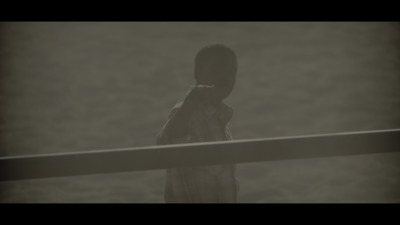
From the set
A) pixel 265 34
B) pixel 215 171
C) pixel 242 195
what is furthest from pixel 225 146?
pixel 265 34

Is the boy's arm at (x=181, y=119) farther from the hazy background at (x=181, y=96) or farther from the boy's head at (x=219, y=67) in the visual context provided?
the hazy background at (x=181, y=96)

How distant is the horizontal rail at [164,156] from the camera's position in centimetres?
116

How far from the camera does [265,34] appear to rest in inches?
352

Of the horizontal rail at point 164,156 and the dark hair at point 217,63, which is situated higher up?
the dark hair at point 217,63

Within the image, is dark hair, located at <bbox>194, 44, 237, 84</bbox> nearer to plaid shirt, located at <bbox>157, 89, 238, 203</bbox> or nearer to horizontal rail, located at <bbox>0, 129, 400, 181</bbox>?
plaid shirt, located at <bbox>157, 89, 238, 203</bbox>

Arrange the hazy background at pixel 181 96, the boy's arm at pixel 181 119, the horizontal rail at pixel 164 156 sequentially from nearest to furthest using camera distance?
the horizontal rail at pixel 164 156 → the boy's arm at pixel 181 119 → the hazy background at pixel 181 96

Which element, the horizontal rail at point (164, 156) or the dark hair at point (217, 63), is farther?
the dark hair at point (217, 63)

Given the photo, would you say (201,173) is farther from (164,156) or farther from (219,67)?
(164,156)

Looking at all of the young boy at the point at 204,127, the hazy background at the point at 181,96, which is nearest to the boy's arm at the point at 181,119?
the young boy at the point at 204,127

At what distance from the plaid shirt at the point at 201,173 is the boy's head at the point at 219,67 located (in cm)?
7

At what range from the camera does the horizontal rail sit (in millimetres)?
1157

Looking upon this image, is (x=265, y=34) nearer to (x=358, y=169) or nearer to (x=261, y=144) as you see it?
(x=358, y=169)

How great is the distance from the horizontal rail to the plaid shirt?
54cm

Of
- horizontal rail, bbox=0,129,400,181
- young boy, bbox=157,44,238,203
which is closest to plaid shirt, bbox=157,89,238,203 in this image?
young boy, bbox=157,44,238,203
